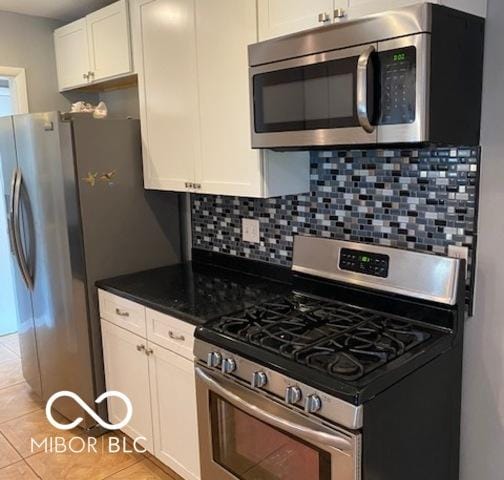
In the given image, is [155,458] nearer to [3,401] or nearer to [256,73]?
[3,401]

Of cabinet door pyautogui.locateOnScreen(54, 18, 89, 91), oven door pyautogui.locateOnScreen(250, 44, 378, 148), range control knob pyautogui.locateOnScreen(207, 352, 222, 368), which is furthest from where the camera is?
cabinet door pyautogui.locateOnScreen(54, 18, 89, 91)

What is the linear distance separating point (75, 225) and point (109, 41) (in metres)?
0.97

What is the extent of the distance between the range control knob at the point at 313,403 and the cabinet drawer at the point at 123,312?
1045 millimetres

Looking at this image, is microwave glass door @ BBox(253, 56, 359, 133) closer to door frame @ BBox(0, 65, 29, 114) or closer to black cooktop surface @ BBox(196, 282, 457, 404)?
black cooktop surface @ BBox(196, 282, 457, 404)

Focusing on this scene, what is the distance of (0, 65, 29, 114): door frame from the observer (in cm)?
308

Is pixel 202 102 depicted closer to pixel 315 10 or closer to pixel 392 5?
pixel 315 10

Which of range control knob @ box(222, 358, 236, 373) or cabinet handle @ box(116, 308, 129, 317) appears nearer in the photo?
range control knob @ box(222, 358, 236, 373)

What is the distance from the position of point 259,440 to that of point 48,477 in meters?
1.29

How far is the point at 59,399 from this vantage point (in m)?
2.81

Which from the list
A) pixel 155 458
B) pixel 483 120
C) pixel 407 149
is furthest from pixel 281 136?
pixel 155 458

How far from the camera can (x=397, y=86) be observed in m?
1.43

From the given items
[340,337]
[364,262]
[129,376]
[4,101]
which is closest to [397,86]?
[364,262]

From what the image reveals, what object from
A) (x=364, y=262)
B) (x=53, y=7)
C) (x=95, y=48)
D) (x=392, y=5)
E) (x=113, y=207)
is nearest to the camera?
(x=392, y=5)

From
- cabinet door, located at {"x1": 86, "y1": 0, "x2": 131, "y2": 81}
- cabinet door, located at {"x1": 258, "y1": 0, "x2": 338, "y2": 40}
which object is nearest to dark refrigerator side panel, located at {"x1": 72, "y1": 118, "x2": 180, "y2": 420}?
cabinet door, located at {"x1": 86, "y1": 0, "x2": 131, "y2": 81}
